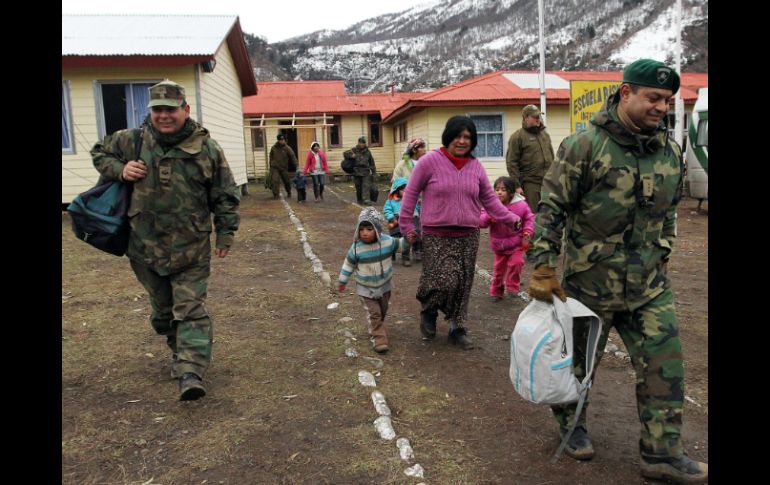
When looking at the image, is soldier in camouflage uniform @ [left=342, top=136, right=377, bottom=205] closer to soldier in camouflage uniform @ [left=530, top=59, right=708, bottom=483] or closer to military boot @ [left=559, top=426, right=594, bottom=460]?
soldier in camouflage uniform @ [left=530, top=59, right=708, bottom=483]

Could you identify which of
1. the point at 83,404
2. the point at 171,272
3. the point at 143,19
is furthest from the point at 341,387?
the point at 143,19

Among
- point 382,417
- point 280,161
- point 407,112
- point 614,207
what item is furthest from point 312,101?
point 614,207

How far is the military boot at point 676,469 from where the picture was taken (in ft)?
9.39

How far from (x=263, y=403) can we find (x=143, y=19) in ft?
51.6

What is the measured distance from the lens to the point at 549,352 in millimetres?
2938

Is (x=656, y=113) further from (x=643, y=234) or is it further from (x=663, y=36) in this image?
(x=663, y=36)

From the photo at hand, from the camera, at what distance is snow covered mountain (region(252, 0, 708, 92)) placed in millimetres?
82375

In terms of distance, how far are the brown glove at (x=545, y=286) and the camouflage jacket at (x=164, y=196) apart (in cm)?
236

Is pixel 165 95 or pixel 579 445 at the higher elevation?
pixel 165 95

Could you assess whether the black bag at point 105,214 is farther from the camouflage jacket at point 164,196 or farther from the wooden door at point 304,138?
the wooden door at point 304,138

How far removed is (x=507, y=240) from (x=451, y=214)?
1.73 metres

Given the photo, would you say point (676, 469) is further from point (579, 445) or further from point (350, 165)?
point (350, 165)

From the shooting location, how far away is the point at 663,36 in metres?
86.8

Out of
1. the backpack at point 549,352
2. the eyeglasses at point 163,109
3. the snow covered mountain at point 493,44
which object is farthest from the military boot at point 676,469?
the snow covered mountain at point 493,44
